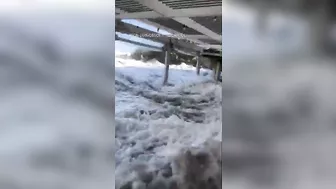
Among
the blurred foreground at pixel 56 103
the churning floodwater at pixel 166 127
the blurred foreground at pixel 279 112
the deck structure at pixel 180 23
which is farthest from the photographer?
the churning floodwater at pixel 166 127

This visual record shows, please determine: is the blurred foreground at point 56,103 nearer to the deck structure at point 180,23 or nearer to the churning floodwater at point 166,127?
the deck structure at point 180,23

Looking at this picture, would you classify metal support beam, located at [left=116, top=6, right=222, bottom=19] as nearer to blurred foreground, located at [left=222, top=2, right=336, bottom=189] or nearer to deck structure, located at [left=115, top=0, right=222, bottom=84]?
deck structure, located at [left=115, top=0, right=222, bottom=84]

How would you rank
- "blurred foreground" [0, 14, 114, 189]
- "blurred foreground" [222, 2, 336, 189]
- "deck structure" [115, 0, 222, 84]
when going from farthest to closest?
"deck structure" [115, 0, 222, 84], "blurred foreground" [222, 2, 336, 189], "blurred foreground" [0, 14, 114, 189]

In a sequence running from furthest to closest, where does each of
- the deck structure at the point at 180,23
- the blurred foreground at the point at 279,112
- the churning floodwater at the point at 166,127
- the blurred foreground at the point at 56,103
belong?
1. the churning floodwater at the point at 166,127
2. the deck structure at the point at 180,23
3. the blurred foreground at the point at 279,112
4. the blurred foreground at the point at 56,103

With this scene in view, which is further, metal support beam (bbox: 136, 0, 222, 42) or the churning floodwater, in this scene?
the churning floodwater

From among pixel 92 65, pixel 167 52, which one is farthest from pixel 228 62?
pixel 167 52

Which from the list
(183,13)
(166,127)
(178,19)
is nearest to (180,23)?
(178,19)

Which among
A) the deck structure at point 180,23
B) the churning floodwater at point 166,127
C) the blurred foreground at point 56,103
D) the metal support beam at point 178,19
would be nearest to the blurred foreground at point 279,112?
the blurred foreground at point 56,103

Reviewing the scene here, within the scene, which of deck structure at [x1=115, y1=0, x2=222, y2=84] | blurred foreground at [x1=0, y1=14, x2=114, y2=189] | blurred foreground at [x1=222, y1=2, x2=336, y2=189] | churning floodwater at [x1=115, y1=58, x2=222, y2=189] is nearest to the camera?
blurred foreground at [x1=0, y1=14, x2=114, y2=189]

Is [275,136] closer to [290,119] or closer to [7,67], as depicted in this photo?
[290,119]

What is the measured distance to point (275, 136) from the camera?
78 centimetres

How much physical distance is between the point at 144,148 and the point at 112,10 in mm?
1164

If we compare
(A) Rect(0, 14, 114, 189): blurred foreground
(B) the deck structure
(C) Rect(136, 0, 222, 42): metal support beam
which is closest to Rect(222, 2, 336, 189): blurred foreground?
(A) Rect(0, 14, 114, 189): blurred foreground

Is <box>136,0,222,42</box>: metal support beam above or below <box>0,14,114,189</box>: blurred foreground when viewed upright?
above
